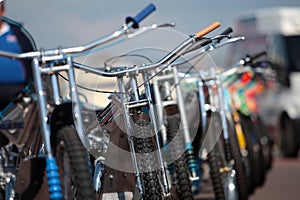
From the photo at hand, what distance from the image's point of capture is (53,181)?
12.2ft

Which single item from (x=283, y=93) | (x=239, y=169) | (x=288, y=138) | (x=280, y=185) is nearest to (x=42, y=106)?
(x=239, y=169)

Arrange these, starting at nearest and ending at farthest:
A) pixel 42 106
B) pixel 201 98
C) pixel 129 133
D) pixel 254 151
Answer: pixel 42 106 < pixel 129 133 < pixel 201 98 < pixel 254 151

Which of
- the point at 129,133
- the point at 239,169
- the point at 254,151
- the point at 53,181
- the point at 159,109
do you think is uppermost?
the point at 159,109

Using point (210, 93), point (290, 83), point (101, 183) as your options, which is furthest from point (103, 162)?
point (290, 83)

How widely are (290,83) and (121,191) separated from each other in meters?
11.7

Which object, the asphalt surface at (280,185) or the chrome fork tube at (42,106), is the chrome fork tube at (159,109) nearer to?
the chrome fork tube at (42,106)

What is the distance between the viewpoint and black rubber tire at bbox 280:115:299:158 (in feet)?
45.9

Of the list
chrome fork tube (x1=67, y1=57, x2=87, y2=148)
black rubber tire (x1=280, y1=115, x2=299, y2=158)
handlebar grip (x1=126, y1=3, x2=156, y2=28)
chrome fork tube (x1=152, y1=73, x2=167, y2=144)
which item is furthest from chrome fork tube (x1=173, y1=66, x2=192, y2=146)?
black rubber tire (x1=280, y1=115, x2=299, y2=158)

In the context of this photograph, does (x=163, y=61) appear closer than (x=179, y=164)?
Yes

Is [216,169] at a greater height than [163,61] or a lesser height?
lesser

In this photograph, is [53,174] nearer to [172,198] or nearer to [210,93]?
[172,198]

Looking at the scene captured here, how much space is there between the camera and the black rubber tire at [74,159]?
3611 mm

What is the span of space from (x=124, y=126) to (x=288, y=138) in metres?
9.98

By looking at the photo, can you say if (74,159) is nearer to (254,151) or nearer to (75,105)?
(75,105)
